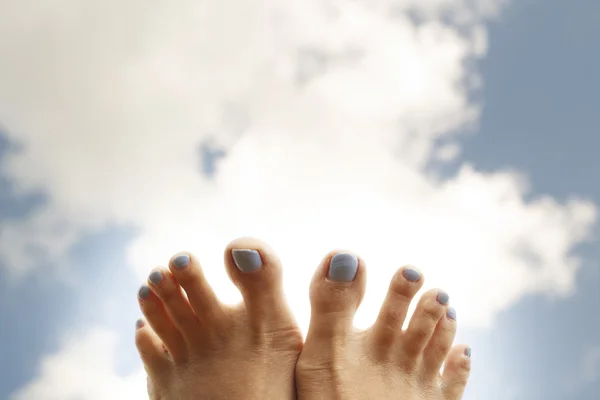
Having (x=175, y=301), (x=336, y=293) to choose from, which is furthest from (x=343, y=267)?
(x=175, y=301)

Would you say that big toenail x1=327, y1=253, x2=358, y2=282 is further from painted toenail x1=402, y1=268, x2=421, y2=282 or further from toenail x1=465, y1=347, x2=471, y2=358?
toenail x1=465, y1=347, x2=471, y2=358

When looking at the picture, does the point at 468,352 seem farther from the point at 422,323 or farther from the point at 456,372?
the point at 422,323

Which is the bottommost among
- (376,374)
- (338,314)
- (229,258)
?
(376,374)

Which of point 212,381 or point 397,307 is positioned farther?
point 397,307

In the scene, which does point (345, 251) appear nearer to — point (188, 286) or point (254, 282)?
point (254, 282)

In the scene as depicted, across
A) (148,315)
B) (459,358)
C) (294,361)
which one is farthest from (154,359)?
(459,358)

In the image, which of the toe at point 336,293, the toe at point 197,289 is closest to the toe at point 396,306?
the toe at point 336,293
